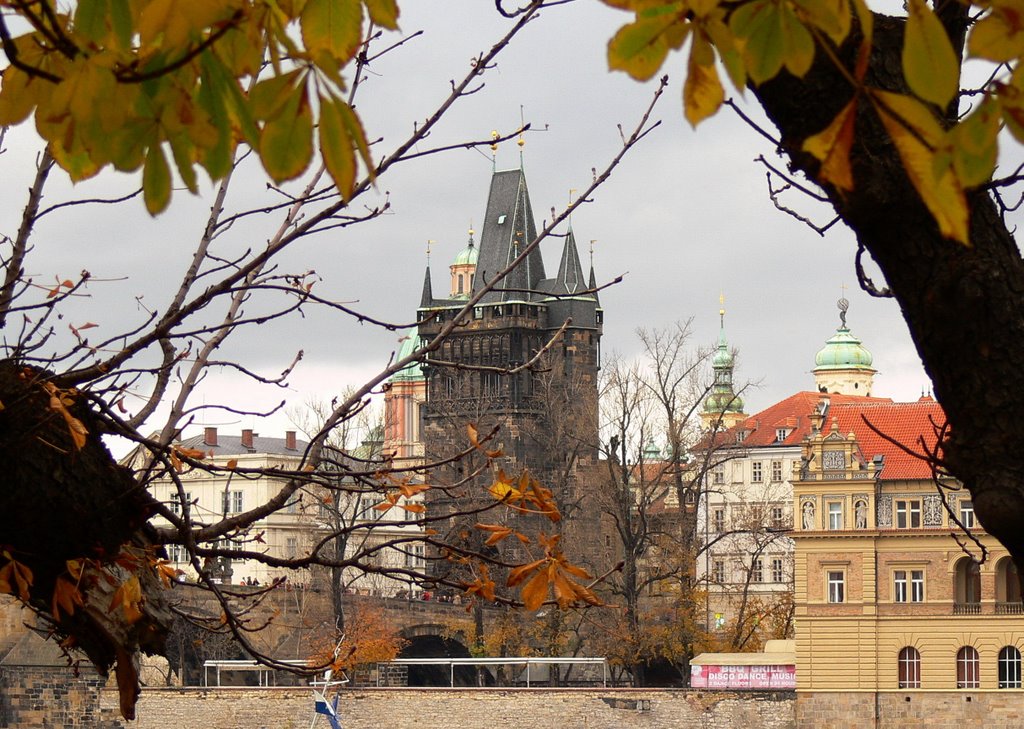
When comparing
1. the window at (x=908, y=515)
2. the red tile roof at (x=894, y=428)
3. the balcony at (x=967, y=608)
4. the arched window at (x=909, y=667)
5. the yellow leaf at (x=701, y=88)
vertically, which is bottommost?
the arched window at (x=909, y=667)

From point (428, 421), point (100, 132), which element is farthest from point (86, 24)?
point (428, 421)

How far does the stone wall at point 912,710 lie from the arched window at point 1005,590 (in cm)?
189

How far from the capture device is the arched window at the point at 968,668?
3847 centimetres

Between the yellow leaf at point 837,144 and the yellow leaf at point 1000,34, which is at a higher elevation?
the yellow leaf at point 1000,34


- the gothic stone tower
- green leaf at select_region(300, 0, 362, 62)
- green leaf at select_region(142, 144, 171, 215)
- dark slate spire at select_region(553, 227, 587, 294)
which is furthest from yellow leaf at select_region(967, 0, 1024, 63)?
dark slate spire at select_region(553, 227, 587, 294)

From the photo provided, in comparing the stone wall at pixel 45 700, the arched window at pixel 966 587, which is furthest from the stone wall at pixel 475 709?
the stone wall at pixel 45 700

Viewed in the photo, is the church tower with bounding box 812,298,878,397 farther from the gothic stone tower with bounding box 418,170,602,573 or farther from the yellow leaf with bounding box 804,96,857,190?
the yellow leaf with bounding box 804,96,857,190

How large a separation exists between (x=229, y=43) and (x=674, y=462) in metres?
45.0

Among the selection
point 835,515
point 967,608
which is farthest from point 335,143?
point 835,515

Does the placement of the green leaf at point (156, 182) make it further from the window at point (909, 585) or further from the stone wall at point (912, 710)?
the window at point (909, 585)

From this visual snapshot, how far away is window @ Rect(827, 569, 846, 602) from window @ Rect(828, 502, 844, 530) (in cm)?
127

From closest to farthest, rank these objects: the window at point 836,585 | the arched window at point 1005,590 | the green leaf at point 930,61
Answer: the green leaf at point 930,61 → the arched window at point 1005,590 → the window at point 836,585

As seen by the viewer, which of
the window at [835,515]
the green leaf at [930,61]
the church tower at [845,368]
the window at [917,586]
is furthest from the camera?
the church tower at [845,368]

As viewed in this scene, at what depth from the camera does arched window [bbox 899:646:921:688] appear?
38938 mm
